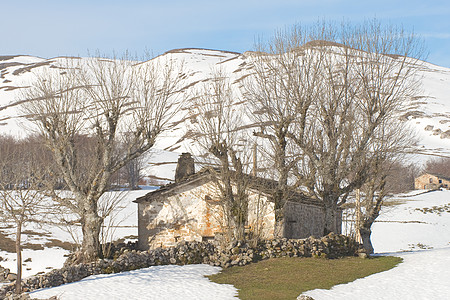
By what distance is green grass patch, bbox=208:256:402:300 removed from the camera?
19.0 meters

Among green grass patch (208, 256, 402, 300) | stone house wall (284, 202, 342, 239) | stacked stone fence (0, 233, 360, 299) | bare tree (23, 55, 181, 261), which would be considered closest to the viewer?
green grass patch (208, 256, 402, 300)

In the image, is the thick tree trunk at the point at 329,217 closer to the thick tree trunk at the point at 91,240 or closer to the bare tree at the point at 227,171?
the bare tree at the point at 227,171

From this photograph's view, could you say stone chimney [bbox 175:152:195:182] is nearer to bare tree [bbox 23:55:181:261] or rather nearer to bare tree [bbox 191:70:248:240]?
bare tree [bbox 23:55:181:261]

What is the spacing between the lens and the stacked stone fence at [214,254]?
72.0 ft

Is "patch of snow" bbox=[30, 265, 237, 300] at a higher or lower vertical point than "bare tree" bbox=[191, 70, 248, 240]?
lower

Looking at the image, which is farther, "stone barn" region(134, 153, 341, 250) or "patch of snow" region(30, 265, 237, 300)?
"stone barn" region(134, 153, 341, 250)

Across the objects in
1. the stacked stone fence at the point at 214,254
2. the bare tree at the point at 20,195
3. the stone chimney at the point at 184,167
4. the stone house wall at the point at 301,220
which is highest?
the stone chimney at the point at 184,167

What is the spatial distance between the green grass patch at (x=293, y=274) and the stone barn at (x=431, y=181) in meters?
93.1

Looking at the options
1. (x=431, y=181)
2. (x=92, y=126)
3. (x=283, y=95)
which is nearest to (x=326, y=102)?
(x=283, y=95)

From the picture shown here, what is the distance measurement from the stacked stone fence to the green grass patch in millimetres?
570

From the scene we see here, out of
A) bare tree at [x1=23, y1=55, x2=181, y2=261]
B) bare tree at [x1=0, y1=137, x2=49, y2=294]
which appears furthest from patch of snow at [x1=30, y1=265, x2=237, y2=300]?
bare tree at [x1=23, y1=55, x2=181, y2=261]

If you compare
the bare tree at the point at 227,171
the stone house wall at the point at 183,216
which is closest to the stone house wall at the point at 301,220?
the stone house wall at the point at 183,216

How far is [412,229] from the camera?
Answer: 2073 inches

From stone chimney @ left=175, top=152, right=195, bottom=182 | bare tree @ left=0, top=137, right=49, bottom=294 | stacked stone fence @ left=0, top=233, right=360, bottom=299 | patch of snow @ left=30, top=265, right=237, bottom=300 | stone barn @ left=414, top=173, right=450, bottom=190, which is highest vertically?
stone barn @ left=414, top=173, right=450, bottom=190
